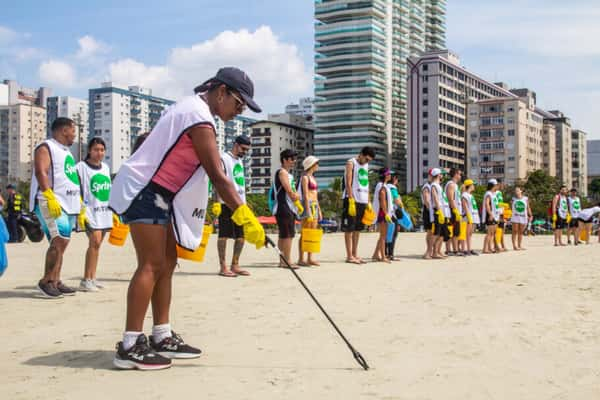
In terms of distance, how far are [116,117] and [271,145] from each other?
1727 inches

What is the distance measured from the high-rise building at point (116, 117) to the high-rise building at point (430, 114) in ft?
218

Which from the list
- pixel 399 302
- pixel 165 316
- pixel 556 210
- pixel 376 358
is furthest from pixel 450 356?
pixel 556 210

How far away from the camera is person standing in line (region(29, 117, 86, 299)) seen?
23.1ft

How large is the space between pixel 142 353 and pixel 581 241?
20.6 m

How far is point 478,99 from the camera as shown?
5197 inches

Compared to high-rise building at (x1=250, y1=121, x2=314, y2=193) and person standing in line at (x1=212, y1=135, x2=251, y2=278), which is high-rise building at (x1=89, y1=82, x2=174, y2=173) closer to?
high-rise building at (x1=250, y1=121, x2=314, y2=193)

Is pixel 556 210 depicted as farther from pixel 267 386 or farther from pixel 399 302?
pixel 267 386

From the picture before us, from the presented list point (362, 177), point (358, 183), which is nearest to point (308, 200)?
Answer: point (358, 183)

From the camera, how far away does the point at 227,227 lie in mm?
9734

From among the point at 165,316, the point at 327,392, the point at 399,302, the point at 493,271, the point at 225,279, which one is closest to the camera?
the point at 327,392

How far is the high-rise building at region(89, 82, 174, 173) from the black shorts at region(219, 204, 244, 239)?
145944 mm

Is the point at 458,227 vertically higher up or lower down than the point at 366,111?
lower down

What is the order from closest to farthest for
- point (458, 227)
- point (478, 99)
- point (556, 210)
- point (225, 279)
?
point (225, 279) < point (458, 227) < point (556, 210) < point (478, 99)

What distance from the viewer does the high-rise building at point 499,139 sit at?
119 metres
